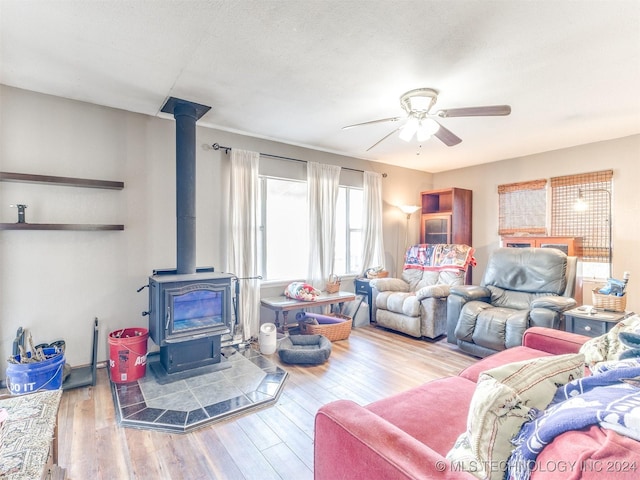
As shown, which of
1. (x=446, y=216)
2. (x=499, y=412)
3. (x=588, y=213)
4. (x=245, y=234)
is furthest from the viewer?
(x=446, y=216)

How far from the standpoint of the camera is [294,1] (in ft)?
5.77

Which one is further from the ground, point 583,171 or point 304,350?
point 583,171

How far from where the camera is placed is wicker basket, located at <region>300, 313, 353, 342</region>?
3.98 metres

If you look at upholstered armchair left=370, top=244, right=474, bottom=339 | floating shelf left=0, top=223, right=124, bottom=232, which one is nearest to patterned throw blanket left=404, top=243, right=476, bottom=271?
upholstered armchair left=370, top=244, right=474, bottom=339

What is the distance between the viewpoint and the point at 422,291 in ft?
13.6

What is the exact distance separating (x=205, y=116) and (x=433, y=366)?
3512 mm

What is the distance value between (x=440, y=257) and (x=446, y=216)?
3.52 ft

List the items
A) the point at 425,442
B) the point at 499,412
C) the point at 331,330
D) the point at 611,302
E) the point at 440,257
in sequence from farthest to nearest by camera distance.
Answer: the point at 440,257, the point at 331,330, the point at 611,302, the point at 425,442, the point at 499,412

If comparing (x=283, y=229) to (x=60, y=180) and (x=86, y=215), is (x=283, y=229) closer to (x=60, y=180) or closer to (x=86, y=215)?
(x=86, y=215)

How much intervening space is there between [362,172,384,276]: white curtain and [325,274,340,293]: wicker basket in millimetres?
721

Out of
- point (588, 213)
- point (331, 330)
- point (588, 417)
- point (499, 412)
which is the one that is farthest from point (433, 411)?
point (588, 213)

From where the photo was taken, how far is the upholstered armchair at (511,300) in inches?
122

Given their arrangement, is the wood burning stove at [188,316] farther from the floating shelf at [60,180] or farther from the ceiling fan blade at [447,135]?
the ceiling fan blade at [447,135]

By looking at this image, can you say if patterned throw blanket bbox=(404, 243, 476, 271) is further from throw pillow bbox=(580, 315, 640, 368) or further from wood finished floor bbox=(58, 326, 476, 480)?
throw pillow bbox=(580, 315, 640, 368)
